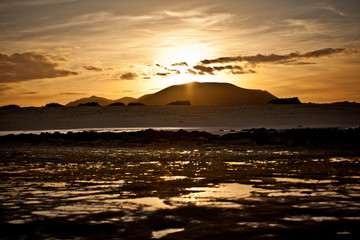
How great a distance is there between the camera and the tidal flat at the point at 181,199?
4996 millimetres

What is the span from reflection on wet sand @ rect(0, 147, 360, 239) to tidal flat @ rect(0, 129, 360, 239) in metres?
0.01

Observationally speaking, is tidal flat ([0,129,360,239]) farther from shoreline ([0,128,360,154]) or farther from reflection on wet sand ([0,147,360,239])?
shoreline ([0,128,360,154])

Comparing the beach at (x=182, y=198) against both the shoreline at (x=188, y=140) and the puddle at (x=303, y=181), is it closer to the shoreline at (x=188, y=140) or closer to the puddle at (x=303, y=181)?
the puddle at (x=303, y=181)

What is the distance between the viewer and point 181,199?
6918mm

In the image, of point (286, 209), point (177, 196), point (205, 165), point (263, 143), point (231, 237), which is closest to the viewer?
point (231, 237)

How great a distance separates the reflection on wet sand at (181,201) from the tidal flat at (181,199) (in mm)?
14

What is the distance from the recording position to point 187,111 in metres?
51.0

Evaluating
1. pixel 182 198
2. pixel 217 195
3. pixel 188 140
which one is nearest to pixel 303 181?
pixel 217 195

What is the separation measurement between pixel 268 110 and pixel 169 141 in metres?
29.7

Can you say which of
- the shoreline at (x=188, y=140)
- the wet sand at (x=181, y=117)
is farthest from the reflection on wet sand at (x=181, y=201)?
the wet sand at (x=181, y=117)

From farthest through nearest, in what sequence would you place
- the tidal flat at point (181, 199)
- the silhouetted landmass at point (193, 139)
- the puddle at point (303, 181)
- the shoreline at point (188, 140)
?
1. the silhouetted landmass at point (193, 139)
2. the shoreline at point (188, 140)
3. the puddle at point (303, 181)
4. the tidal flat at point (181, 199)

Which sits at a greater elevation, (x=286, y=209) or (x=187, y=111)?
(x=187, y=111)

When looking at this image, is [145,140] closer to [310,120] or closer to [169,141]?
[169,141]

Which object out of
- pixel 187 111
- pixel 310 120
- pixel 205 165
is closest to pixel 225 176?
pixel 205 165
